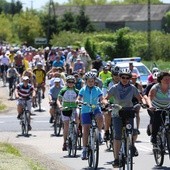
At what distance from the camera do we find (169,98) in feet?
54.0

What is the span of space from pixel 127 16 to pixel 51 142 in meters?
112

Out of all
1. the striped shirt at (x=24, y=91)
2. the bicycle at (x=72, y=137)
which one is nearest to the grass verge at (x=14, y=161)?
the bicycle at (x=72, y=137)

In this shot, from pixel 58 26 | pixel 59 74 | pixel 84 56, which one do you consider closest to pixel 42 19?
pixel 58 26

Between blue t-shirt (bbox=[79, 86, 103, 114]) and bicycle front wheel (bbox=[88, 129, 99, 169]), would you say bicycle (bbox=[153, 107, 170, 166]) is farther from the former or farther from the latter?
blue t-shirt (bbox=[79, 86, 103, 114])

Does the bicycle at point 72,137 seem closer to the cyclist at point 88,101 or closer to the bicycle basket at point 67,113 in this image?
the bicycle basket at point 67,113

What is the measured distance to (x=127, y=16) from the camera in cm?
13350

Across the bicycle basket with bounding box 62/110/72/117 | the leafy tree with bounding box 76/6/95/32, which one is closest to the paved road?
the bicycle basket with bounding box 62/110/72/117

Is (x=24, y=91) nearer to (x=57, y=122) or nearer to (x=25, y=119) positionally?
(x=25, y=119)

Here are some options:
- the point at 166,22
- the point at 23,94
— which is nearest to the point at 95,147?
the point at 23,94

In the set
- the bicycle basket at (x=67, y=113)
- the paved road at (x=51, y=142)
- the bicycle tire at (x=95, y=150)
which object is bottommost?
the paved road at (x=51, y=142)

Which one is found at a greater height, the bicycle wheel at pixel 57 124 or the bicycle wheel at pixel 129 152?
the bicycle wheel at pixel 129 152

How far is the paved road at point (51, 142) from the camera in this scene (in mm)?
17500

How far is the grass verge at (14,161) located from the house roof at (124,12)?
111 metres

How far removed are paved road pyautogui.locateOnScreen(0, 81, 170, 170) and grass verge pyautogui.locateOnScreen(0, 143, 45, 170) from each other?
73 cm
